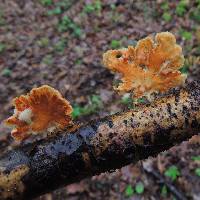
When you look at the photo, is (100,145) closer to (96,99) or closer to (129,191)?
(129,191)

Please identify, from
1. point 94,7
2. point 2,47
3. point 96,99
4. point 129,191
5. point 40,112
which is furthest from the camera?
point 94,7

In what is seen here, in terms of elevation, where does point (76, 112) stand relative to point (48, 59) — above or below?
above

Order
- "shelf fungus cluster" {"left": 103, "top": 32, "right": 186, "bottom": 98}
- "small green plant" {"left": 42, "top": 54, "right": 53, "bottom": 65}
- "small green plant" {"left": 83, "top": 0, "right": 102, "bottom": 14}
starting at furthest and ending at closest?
"small green plant" {"left": 83, "top": 0, "right": 102, "bottom": 14} → "small green plant" {"left": 42, "top": 54, "right": 53, "bottom": 65} → "shelf fungus cluster" {"left": 103, "top": 32, "right": 186, "bottom": 98}

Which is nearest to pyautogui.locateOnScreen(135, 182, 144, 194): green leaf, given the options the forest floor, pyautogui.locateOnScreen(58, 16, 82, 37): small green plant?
the forest floor

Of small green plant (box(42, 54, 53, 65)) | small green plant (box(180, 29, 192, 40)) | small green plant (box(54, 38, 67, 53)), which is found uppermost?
small green plant (box(180, 29, 192, 40))

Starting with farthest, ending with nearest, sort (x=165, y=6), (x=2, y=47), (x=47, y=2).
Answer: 1. (x=47, y=2)
2. (x=2, y=47)
3. (x=165, y=6)

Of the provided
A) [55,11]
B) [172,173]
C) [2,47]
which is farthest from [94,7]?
[172,173]

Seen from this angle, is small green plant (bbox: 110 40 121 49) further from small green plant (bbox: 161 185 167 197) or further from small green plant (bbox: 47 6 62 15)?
small green plant (bbox: 161 185 167 197)

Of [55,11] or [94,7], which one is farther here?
[55,11]
